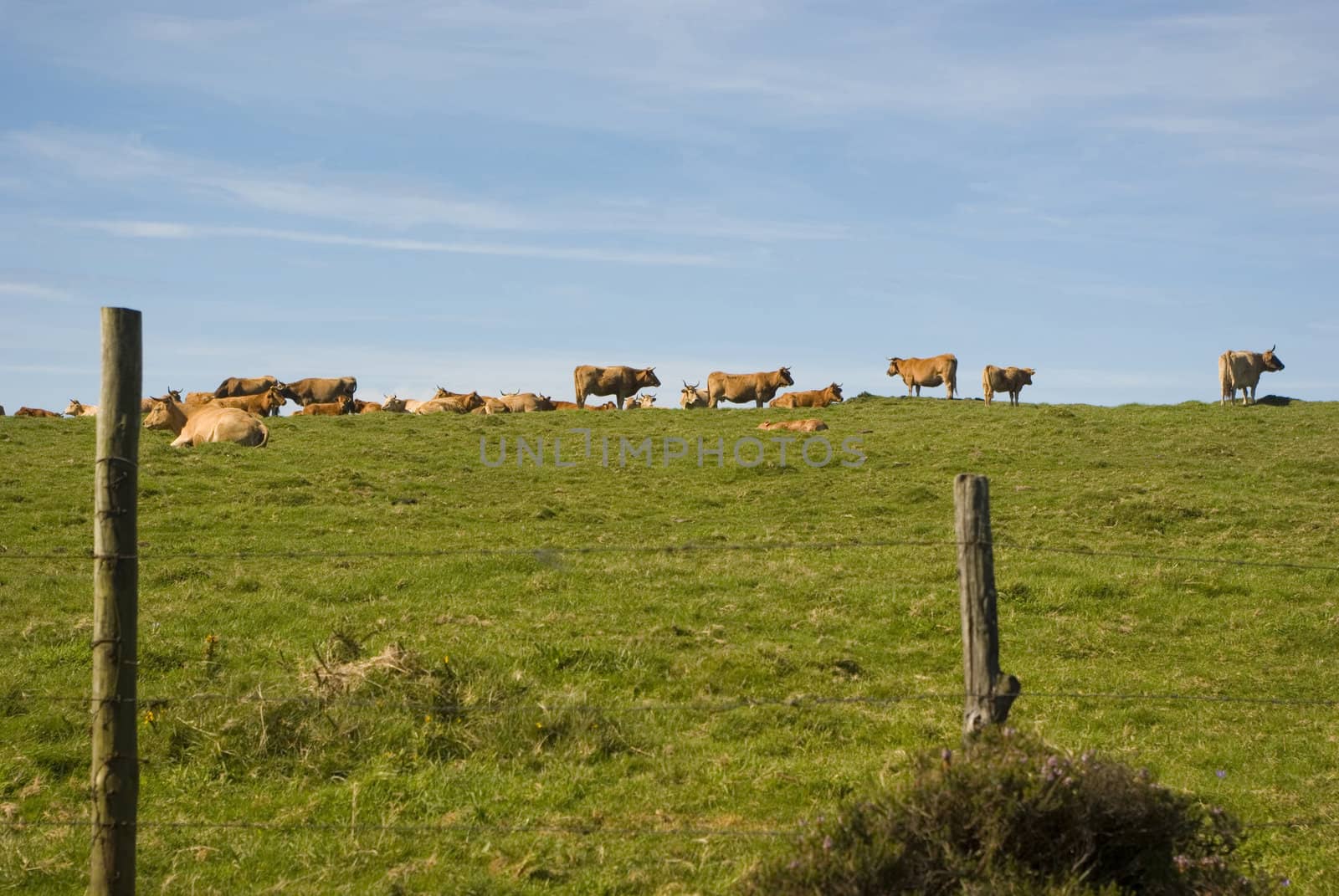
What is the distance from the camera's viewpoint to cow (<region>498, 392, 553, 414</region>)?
4494 cm

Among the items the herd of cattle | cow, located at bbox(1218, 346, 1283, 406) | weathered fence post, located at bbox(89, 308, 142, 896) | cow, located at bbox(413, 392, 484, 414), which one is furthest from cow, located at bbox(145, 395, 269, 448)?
cow, located at bbox(1218, 346, 1283, 406)

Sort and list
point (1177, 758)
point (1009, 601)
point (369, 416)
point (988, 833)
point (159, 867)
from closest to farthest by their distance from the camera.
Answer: point (988, 833)
point (159, 867)
point (1177, 758)
point (1009, 601)
point (369, 416)

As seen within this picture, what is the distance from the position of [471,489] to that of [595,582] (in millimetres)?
8926

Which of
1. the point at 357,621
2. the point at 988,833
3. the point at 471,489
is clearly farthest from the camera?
the point at 471,489

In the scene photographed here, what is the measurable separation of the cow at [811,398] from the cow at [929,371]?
22.8ft

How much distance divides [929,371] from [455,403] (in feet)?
61.8

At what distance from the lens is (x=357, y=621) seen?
1157 centimetres

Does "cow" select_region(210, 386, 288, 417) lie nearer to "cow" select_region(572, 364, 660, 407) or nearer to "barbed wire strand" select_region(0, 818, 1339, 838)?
"cow" select_region(572, 364, 660, 407)

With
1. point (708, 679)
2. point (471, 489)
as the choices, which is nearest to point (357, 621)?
point (708, 679)

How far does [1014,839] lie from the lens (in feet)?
16.1

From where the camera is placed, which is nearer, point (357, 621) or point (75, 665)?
point (75, 665)

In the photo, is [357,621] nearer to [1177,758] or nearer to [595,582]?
[595,582]

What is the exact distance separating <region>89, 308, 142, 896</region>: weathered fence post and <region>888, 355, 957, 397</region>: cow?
140 ft

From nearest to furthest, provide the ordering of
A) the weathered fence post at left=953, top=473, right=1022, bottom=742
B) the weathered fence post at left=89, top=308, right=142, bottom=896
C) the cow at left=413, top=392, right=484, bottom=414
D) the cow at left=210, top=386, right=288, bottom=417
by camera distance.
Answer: the weathered fence post at left=89, top=308, right=142, bottom=896 → the weathered fence post at left=953, top=473, right=1022, bottom=742 → the cow at left=210, top=386, right=288, bottom=417 → the cow at left=413, top=392, right=484, bottom=414
